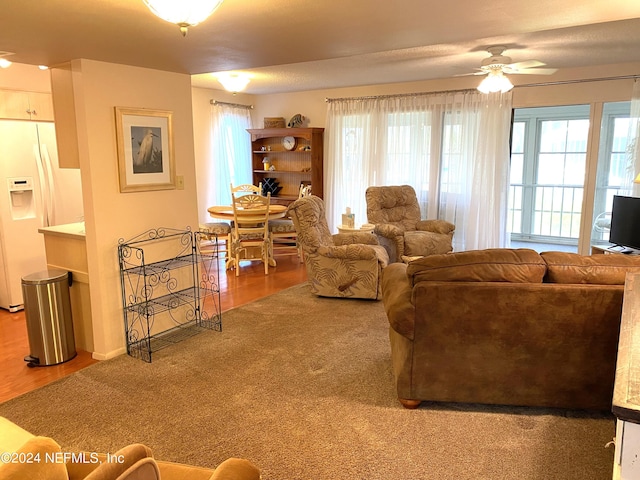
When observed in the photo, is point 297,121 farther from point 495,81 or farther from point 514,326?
point 514,326

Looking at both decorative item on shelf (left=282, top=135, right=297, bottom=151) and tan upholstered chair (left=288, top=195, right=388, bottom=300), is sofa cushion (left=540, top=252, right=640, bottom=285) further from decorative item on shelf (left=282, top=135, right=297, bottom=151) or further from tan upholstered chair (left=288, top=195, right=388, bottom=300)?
decorative item on shelf (left=282, top=135, right=297, bottom=151)

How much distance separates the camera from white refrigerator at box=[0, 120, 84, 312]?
432cm

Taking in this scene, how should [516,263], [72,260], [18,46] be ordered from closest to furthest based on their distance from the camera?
[516,263]
[18,46]
[72,260]

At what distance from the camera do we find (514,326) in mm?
2432

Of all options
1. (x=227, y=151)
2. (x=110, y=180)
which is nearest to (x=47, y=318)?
(x=110, y=180)

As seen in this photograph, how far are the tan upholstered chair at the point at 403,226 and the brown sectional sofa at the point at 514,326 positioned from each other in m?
2.80

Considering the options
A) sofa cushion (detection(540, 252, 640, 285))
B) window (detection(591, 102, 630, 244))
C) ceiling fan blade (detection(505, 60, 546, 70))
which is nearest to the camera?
sofa cushion (detection(540, 252, 640, 285))

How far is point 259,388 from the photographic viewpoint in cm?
292

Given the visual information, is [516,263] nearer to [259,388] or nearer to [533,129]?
[259,388]

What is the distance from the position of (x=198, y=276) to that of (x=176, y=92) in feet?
5.15

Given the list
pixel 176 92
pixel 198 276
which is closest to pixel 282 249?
pixel 198 276

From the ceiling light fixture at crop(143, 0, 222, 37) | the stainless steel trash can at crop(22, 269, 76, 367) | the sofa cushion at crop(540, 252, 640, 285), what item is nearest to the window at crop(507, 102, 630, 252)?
the sofa cushion at crop(540, 252, 640, 285)

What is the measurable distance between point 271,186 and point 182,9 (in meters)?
6.05

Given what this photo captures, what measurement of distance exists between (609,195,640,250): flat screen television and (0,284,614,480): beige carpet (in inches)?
108
